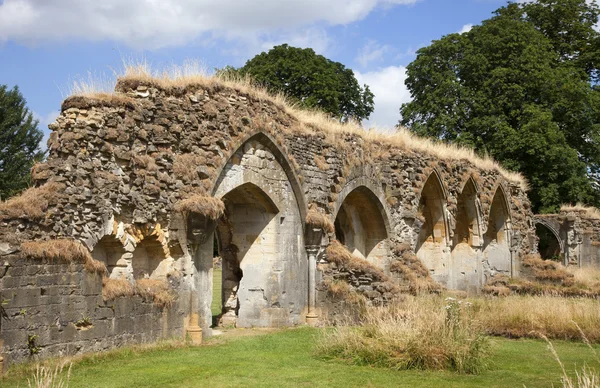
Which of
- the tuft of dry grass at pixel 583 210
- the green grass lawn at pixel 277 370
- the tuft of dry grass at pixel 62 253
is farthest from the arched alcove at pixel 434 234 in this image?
the tuft of dry grass at pixel 62 253

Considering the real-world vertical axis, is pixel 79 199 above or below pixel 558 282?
above

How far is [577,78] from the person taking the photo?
2944 centimetres

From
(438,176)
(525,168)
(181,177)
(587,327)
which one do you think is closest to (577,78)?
(525,168)

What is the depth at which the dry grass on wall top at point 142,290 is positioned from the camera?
909 centimetres

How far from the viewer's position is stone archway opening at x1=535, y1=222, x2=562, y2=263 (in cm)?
3136

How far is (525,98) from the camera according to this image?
2902cm

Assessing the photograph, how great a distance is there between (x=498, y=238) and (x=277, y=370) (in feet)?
56.0

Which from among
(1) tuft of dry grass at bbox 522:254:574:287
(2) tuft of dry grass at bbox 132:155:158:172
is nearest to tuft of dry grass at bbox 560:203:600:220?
(1) tuft of dry grass at bbox 522:254:574:287

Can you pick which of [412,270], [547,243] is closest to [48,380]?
[412,270]

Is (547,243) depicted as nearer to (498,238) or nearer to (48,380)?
(498,238)

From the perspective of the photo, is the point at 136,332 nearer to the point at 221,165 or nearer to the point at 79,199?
the point at 79,199

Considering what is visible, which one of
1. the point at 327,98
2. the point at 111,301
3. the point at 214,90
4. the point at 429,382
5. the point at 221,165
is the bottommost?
the point at 429,382

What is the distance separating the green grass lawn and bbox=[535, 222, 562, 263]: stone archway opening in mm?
22313

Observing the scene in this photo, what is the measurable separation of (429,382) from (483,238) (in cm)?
1567
